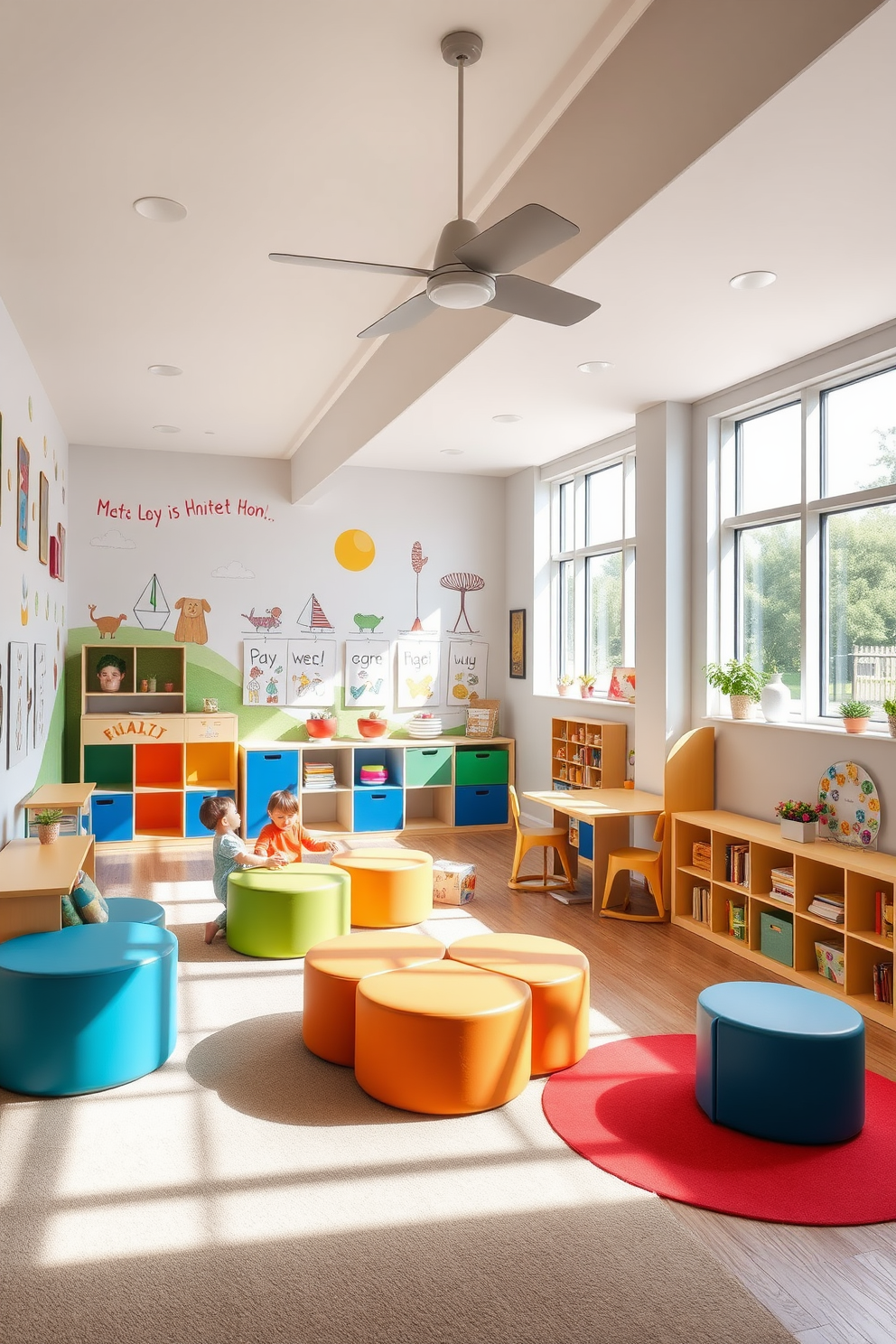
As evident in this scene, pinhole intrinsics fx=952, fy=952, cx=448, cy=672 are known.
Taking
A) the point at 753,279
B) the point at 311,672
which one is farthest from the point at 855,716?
the point at 311,672

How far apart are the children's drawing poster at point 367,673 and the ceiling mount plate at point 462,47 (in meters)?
5.42

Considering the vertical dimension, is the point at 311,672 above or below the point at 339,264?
below

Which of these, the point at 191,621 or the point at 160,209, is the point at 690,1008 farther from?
the point at 191,621

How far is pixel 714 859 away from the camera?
16.1 feet

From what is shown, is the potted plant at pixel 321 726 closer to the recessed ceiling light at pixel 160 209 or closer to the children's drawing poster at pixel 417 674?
the children's drawing poster at pixel 417 674

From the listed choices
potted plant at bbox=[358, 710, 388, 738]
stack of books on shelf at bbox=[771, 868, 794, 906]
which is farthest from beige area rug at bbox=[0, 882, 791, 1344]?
potted plant at bbox=[358, 710, 388, 738]

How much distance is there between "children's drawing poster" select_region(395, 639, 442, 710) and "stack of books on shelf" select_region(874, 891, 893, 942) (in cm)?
464

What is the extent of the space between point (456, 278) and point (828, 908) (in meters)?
3.04

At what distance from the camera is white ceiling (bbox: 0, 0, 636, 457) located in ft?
8.76

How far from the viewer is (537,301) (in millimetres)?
2867

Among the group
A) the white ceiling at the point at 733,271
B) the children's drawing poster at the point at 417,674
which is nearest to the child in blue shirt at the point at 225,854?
the white ceiling at the point at 733,271

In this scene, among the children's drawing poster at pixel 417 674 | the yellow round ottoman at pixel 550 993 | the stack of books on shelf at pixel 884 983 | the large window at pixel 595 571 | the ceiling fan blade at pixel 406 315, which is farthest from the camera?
the children's drawing poster at pixel 417 674

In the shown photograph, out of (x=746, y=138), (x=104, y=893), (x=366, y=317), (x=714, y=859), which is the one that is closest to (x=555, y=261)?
(x=746, y=138)

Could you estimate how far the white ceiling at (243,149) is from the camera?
267 centimetres
